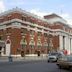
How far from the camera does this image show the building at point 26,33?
81.8 meters

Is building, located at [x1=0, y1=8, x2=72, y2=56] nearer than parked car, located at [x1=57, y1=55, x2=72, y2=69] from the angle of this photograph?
No

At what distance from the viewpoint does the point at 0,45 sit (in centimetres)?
8138

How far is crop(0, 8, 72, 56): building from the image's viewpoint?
81812mm

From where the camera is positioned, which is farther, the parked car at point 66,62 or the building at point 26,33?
the building at point 26,33

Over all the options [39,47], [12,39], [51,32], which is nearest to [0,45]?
[12,39]

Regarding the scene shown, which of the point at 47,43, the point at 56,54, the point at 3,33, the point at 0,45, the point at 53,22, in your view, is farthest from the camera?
the point at 53,22

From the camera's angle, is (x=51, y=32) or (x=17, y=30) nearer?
(x=17, y=30)

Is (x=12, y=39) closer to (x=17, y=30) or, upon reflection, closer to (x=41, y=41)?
(x=17, y=30)

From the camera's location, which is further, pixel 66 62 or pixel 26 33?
pixel 26 33

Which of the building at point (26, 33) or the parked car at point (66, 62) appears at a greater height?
the building at point (26, 33)

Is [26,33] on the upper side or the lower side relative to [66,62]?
upper

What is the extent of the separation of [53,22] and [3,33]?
32807mm

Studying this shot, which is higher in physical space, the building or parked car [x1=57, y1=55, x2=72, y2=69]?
the building

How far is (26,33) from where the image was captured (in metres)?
86.8
